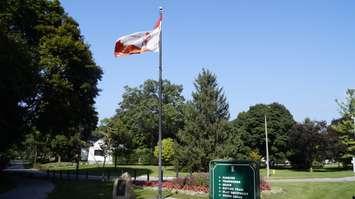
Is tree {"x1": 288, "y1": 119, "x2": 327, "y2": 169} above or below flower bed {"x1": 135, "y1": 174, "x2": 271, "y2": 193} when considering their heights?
above

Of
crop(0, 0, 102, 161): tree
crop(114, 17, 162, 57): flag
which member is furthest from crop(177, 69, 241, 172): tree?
crop(114, 17, 162, 57): flag

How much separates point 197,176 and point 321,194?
720cm

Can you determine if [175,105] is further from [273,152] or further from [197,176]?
[197,176]

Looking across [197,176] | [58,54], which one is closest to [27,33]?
[58,54]

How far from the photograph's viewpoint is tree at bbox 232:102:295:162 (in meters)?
75.0

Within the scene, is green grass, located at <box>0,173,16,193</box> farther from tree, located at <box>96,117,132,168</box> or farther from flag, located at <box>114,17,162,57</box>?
flag, located at <box>114,17,162,57</box>

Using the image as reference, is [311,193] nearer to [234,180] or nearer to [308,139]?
[234,180]

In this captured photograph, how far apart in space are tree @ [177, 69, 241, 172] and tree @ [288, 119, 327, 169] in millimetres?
31149

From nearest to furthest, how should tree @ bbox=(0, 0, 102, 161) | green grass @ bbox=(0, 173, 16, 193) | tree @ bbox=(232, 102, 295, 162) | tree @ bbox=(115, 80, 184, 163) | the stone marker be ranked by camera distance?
the stone marker → green grass @ bbox=(0, 173, 16, 193) → tree @ bbox=(0, 0, 102, 161) → tree @ bbox=(232, 102, 295, 162) → tree @ bbox=(115, 80, 184, 163)

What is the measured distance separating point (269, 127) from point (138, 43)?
6045 cm

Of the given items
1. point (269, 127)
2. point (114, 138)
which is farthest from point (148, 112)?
point (114, 138)

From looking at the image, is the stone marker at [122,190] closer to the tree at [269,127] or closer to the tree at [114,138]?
the tree at [114,138]

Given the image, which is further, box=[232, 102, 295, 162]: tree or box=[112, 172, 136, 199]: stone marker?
box=[232, 102, 295, 162]: tree

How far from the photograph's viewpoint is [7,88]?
2427cm
